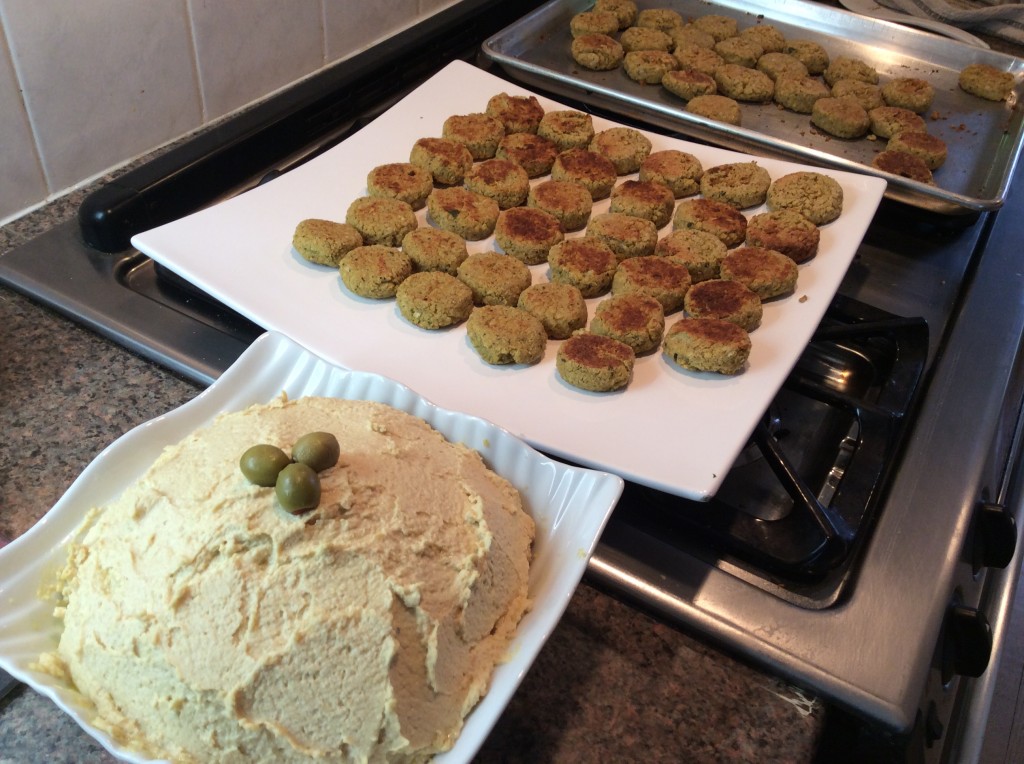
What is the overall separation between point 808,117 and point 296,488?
1.42m

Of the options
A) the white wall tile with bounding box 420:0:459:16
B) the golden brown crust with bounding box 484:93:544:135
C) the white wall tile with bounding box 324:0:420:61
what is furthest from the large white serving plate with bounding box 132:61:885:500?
the white wall tile with bounding box 420:0:459:16

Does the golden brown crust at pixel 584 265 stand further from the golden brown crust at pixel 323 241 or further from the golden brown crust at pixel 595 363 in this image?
the golden brown crust at pixel 323 241

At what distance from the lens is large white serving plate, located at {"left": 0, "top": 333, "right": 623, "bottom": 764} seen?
0.59 m

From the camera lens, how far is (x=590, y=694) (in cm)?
75

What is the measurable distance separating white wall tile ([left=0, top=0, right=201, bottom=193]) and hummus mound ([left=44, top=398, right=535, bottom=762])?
81cm

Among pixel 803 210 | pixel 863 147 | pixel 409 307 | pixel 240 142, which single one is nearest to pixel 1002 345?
pixel 803 210

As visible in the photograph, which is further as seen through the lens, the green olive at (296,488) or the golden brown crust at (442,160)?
the golden brown crust at (442,160)

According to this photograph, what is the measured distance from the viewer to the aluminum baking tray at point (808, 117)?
4.60 ft

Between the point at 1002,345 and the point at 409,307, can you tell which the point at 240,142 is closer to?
the point at 409,307

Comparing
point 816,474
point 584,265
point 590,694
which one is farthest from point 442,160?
point 590,694

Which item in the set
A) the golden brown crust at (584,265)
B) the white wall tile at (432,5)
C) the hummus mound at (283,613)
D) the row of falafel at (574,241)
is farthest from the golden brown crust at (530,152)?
the hummus mound at (283,613)

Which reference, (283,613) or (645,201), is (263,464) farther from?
(645,201)

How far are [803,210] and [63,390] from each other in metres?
1.04

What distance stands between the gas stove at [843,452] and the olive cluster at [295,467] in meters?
0.33
